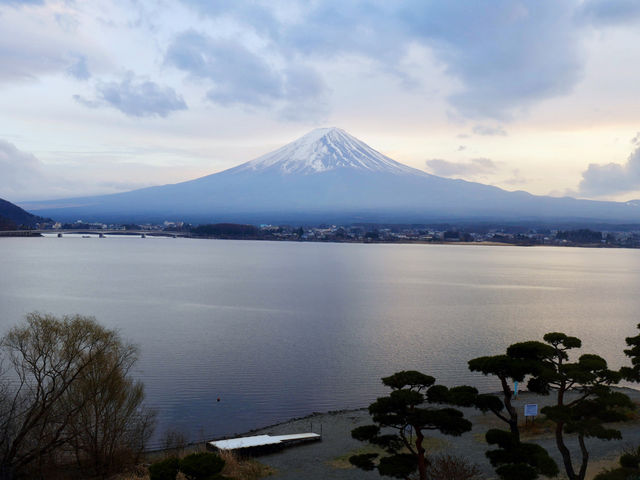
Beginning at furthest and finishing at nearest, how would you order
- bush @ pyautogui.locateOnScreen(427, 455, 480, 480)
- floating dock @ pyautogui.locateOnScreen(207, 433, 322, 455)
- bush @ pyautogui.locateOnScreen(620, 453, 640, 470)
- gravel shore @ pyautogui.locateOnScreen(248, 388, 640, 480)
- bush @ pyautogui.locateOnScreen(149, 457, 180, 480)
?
floating dock @ pyautogui.locateOnScreen(207, 433, 322, 455), gravel shore @ pyautogui.locateOnScreen(248, 388, 640, 480), bush @ pyautogui.locateOnScreen(427, 455, 480, 480), bush @ pyautogui.locateOnScreen(620, 453, 640, 470), bush @ pyautogui.locateOnScreen(149, 457, 180, 480)

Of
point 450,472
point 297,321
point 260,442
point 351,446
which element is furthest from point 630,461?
point 297,321

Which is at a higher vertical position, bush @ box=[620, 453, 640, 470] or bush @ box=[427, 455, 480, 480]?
bush @ box=[620, 453, 640, 470]

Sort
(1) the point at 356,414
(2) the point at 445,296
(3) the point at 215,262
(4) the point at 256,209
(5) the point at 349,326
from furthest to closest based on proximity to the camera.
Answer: (4) the point at 256,209 → (3) the point at 215,262 → (2) the point at 445,296 → (5) the point at 349,326 → (1) the point at 356,414

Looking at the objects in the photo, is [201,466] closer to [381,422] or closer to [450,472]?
[381,422]

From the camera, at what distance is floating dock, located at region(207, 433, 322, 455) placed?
7402 mm

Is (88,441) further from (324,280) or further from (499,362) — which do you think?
(324,280)

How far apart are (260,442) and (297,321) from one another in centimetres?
1019

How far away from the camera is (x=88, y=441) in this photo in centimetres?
690

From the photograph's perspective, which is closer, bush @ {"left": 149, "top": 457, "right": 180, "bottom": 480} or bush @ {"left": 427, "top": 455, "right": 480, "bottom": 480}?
bush @ {"left": 149, "top": 457, "right": 180, "bottom": 480}

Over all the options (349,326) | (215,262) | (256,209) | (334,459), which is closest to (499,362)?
(334,459)

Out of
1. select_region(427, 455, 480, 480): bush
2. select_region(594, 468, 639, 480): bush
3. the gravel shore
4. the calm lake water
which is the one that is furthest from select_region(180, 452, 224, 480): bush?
the calm lake water

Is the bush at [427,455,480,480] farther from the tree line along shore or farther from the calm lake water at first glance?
the calm lake water

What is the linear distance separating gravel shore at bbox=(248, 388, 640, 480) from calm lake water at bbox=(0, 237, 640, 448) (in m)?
0.92

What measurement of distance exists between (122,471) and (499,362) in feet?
14.9
